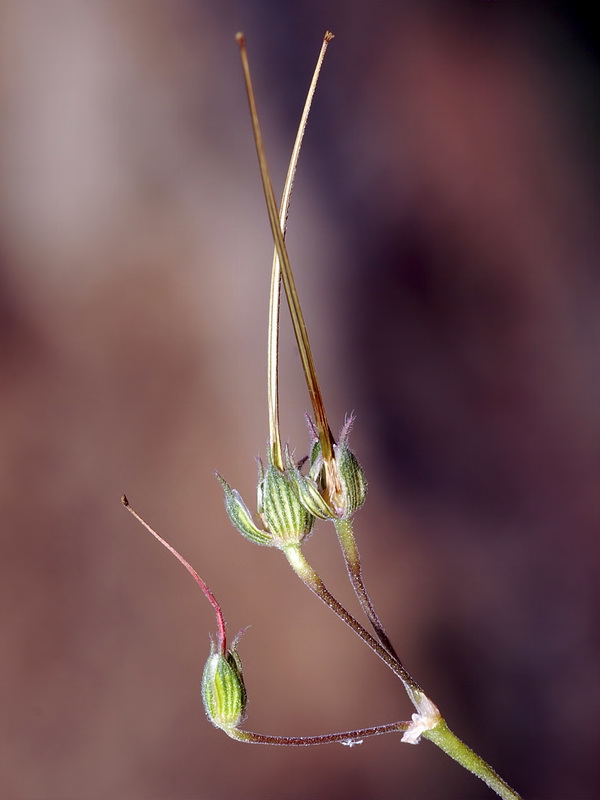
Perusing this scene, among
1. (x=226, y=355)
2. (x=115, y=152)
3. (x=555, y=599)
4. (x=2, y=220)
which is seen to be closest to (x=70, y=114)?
(x=115, y=152)

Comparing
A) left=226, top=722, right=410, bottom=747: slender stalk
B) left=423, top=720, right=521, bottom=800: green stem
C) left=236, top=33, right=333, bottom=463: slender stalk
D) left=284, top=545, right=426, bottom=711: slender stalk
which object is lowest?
left=423, top=720, right=521, bottom=800: green stem

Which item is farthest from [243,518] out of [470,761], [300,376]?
[300,376]

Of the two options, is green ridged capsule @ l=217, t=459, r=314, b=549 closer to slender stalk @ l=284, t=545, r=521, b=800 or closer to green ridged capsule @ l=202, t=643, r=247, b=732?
slender stalk @ l=284, t=545, r=521, b=800

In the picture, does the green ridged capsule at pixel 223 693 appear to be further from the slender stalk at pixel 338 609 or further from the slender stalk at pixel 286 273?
the slender stalk at pixel 286 273

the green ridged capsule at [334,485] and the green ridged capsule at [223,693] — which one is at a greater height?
the green ridged capsule at [334,485]

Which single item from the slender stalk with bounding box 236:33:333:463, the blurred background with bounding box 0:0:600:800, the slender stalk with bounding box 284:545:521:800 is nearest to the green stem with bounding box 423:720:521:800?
the slender stalk with bounding box 284:545:521:800

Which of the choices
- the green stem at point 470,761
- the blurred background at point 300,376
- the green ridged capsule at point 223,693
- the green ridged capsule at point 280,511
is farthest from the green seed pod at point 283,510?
the blurred background at point 300,376
